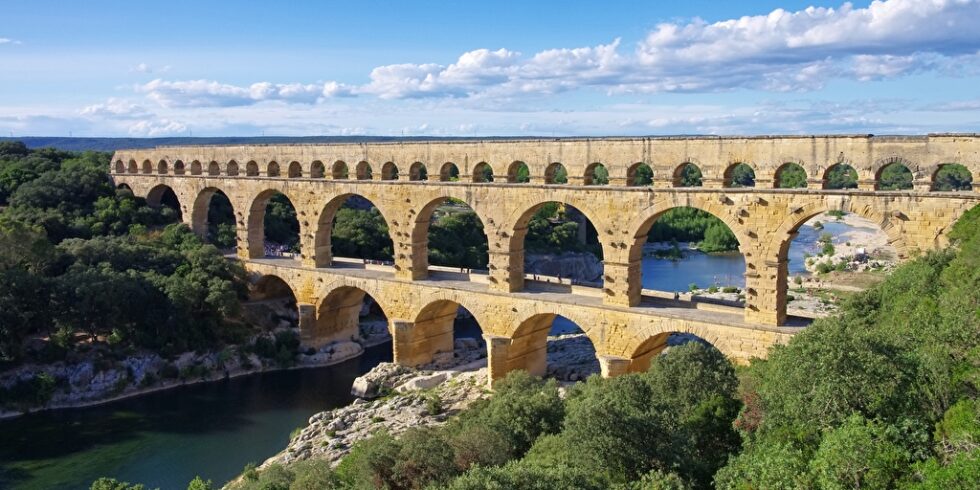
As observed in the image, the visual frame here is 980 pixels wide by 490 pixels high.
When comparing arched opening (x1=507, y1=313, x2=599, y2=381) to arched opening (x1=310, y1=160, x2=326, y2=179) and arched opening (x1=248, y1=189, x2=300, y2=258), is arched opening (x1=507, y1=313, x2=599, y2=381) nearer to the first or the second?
arched opening (x1=310, y1=160, x2=326, y2=179)

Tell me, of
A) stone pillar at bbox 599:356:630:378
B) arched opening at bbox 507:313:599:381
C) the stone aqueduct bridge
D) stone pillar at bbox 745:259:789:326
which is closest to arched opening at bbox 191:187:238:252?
the stone aqueduct bridge

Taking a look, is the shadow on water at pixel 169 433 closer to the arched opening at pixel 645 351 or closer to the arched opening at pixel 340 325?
the arched opening at pixel 340 325

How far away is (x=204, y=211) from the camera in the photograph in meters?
31.5

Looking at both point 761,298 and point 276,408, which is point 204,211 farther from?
point 761,298

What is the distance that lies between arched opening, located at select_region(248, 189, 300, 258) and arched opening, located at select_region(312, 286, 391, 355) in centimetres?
277

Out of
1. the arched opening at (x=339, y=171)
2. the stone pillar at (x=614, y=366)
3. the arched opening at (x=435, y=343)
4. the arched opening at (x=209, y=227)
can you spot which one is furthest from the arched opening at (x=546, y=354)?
the arched opening at (x=209, y=227)

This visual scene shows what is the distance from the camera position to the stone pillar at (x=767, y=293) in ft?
57.2

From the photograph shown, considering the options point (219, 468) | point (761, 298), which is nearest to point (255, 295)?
point (219, 468)

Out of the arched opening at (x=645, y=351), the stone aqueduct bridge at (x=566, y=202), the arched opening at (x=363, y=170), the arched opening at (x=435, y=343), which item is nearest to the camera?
the stone aqueduct bridge at (x=566, y=202)

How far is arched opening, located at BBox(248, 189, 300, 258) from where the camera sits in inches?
1115

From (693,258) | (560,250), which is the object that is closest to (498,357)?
(560,250)

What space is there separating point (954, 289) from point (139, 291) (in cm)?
2135

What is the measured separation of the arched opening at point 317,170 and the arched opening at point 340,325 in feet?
12.4

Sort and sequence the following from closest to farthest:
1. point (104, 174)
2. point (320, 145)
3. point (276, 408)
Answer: point (276, 408)
point (320, 145)
point (104, 174)
